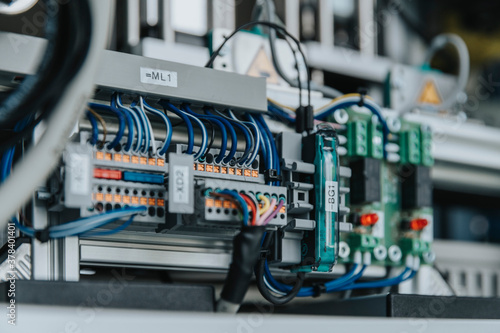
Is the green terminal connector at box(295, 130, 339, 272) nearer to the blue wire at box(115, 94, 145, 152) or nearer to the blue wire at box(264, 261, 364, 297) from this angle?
the blue wire at box(264, 261, 364, 297)

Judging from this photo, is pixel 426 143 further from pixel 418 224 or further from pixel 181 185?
pixel 181 185

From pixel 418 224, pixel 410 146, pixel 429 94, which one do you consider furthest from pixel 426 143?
pixel 429 94

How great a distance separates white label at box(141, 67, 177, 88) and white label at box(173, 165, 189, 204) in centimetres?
14

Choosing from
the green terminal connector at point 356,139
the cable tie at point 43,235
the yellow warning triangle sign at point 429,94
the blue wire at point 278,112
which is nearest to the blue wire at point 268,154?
the blue wire at point 278,112

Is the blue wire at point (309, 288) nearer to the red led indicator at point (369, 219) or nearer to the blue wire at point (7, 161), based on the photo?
the red led indicator at point (369, 219)

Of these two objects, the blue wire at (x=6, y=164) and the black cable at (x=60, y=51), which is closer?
the black cable at (x=60, y=51)

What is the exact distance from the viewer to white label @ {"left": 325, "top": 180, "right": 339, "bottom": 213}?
3.32 ft

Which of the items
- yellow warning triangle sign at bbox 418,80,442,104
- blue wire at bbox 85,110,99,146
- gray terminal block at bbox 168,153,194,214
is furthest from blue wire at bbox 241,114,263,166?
yellow warning triangle sign at bbox 418,80,442,104

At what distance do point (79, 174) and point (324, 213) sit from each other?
0.36 meters

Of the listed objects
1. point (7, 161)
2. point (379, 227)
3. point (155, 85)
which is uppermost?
point (155, 85)

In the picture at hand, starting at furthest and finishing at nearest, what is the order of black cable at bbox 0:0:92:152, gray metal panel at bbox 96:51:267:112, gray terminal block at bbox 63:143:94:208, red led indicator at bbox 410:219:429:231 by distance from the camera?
red led indicator at bbox 410:219:429:231, gray metal panel at bbox 96:51:267:112, gray terminal block at bbox 63:143:94:208, black cable at bbox 0:0:92:152

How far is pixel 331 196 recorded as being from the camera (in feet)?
3.33

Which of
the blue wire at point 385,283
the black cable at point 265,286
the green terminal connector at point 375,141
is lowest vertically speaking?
the blue wire at point 385,283

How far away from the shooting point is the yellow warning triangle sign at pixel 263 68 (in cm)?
132
